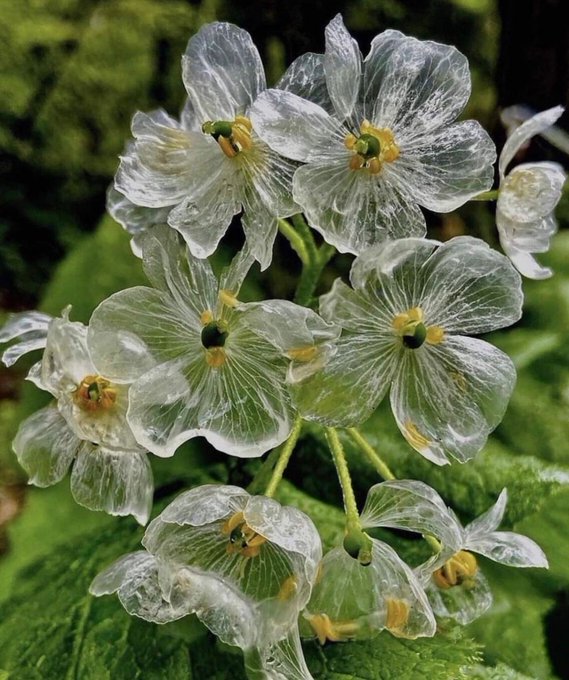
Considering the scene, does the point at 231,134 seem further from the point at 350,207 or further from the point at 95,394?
the point at 95,394

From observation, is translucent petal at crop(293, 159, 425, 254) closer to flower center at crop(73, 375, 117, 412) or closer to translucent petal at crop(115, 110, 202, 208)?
translucent petal at crop(115, 110, 202, 208)

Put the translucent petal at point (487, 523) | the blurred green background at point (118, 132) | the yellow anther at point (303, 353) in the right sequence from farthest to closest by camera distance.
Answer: the blurred green background at point (118, 132)
the translucent petal at point (487, 523)
the yellow anther at point (303, 353)

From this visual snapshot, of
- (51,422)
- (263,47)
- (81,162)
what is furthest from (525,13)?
(51,422)

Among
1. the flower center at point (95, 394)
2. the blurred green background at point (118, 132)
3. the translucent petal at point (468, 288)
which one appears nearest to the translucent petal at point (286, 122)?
the translucent petal at point (468, 288)

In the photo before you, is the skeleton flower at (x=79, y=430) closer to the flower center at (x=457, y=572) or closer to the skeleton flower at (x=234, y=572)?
the skeleton flower at (x=234, y=572)

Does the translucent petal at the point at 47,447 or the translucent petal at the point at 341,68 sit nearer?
the translucent petal at the point at 341,68
